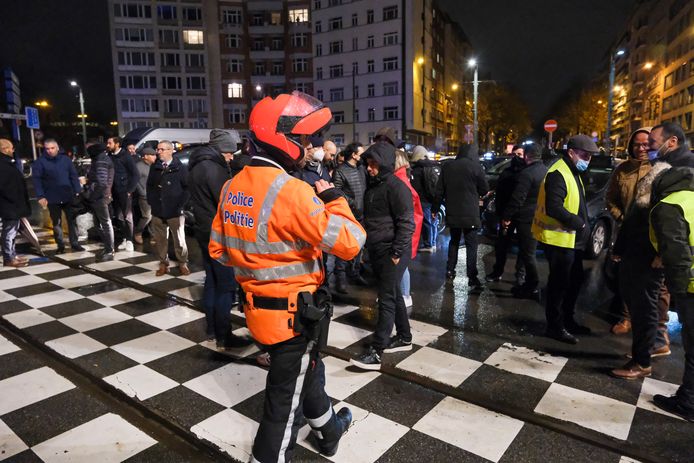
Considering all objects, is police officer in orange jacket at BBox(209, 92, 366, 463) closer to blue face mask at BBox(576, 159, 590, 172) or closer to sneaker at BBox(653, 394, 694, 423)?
sneaker at BBox(653, 394, 694, 423)

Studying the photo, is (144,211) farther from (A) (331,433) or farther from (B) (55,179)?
(A) (331,433)

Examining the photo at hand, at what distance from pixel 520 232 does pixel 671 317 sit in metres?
1.89

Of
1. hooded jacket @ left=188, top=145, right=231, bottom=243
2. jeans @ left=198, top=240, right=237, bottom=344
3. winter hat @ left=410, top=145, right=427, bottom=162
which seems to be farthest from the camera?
winter hat @ left=410, top=145, right=427, bottom=162

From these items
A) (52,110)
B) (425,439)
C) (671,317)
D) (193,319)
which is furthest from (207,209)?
(52,110)

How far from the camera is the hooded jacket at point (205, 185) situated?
426 centimetres

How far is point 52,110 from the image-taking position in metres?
84.5

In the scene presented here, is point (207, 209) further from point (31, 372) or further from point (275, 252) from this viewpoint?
point (275, 252)

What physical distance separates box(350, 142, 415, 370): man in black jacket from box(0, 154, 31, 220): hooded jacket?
6.27 m

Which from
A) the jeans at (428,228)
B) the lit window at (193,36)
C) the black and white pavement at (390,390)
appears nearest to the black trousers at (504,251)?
the black and white pavement at (390,390)

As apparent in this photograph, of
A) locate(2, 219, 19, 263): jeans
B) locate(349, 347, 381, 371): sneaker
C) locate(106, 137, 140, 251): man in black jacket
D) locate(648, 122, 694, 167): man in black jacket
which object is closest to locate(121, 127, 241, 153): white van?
locate(106, 137, 140, 251): man in black jacket

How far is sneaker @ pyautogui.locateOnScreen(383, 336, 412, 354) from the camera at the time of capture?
4.20 meters

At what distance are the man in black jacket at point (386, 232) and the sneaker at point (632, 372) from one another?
181 cm

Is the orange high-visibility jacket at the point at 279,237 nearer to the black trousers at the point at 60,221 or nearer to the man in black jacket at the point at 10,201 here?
the man in black jacket at the point at 10,201

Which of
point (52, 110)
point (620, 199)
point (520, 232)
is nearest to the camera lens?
point (620, 199)
